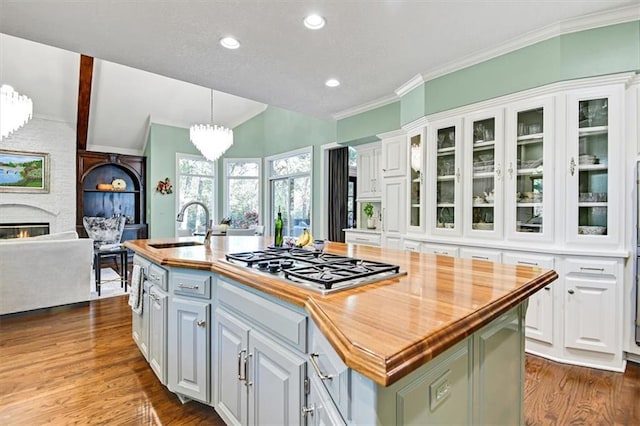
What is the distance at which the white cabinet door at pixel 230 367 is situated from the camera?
1472 mm

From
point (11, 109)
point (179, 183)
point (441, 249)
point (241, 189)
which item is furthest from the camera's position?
point (241, 189)

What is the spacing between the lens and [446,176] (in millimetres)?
3416

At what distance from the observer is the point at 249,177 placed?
786 centimetres

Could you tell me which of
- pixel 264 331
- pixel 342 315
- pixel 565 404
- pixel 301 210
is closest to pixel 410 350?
pixel 342 315

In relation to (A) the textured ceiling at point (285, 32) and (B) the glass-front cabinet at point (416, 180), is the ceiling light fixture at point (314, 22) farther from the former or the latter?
(B) the glass-front cabinet at point (416, 180)

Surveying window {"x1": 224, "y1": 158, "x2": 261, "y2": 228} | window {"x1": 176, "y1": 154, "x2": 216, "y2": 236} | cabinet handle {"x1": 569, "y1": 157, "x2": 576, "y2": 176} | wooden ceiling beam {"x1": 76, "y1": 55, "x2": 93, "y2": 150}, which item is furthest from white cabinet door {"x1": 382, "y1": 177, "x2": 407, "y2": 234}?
wooden ceiling beam {"x1": 76, "y1": 55, "x2": 93, "y2": 150}

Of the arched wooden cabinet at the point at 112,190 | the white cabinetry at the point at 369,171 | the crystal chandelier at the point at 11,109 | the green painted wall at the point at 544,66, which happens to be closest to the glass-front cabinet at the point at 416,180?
the green painted wall at the point at 544,66

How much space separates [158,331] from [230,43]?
8.11 feet

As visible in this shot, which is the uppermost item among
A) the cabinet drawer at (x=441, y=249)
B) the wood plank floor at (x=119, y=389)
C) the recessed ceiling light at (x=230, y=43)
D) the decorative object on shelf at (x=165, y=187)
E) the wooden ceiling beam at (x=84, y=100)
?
the wooden ceiling beam at (x=84, y=100)

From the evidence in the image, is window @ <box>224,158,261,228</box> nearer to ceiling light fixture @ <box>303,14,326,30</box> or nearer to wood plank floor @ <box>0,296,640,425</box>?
wood plank floor @ <box>0,296,640,425</box>

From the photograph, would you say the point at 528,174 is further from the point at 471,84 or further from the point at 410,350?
the point at 410,350

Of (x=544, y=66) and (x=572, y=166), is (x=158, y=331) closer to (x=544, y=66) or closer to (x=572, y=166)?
(x=572, y=166)

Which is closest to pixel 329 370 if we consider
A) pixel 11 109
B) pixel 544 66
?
pixel 544 66

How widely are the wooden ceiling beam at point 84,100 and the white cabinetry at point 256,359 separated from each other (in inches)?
208
